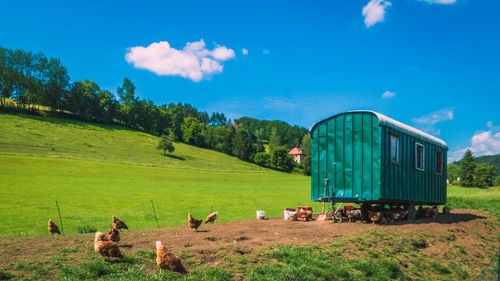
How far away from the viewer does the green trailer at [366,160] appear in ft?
44.2

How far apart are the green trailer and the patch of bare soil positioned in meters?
1.59

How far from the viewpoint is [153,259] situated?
749 centimetres

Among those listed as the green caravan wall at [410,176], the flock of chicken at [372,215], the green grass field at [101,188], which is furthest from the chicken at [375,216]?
the green grass field at [101,188]

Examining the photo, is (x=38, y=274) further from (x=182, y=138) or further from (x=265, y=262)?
(x=182, y=138)

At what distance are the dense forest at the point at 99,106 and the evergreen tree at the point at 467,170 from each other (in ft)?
160

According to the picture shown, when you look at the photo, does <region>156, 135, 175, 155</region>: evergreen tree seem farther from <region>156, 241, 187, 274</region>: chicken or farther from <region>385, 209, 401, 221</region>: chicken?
<region>156, 241, 187, 274</region>: chicken

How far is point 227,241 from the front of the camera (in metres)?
9.88

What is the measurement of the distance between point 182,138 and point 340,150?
103427 mm

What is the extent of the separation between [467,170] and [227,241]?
111 meters

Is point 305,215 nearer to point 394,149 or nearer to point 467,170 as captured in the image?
point 394,149

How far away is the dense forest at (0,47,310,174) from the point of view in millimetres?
95312

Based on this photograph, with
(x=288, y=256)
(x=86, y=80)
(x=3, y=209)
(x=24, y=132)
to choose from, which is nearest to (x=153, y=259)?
(x=288, y=256)

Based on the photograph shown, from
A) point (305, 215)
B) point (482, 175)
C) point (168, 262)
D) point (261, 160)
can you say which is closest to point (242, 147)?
point (261, 160)

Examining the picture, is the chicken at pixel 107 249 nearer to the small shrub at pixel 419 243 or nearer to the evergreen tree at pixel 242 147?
the small shrub at pixel 419 243
